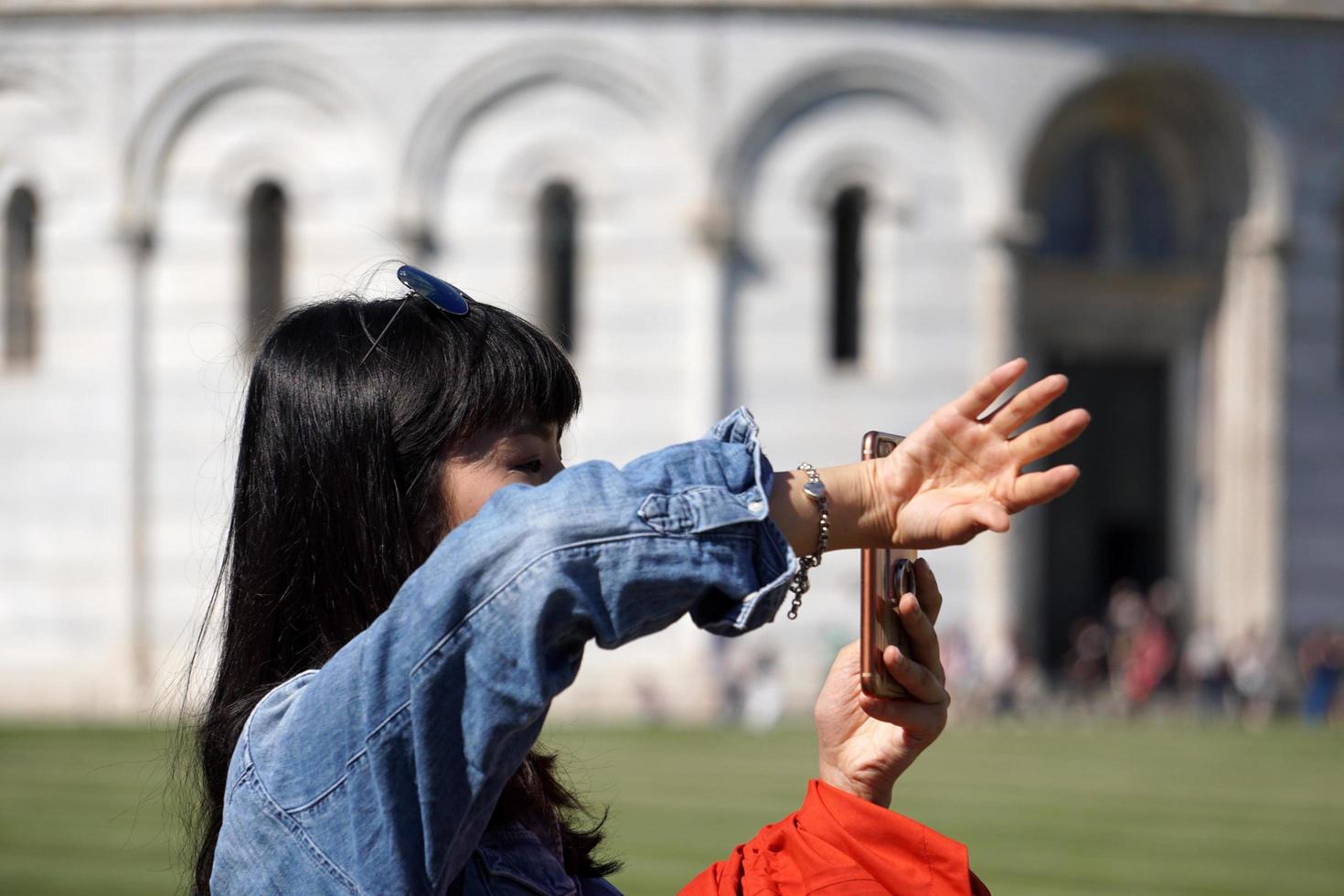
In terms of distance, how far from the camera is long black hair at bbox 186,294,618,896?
212 cm

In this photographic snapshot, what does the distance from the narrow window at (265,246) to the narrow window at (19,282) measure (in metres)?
3.82

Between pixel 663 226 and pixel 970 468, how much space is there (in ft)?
84.2

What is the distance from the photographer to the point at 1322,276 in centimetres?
2836

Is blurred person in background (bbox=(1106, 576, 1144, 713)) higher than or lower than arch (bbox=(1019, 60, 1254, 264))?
lower

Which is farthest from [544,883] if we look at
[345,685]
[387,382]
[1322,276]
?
[1322,276]

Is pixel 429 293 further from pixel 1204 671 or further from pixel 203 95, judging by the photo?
pixel 203 95

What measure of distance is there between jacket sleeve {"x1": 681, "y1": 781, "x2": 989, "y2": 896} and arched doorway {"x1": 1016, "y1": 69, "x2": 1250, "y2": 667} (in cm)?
2585

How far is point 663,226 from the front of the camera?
27359 mm

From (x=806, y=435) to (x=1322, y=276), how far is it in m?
8.72

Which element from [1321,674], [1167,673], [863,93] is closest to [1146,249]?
[863,93]

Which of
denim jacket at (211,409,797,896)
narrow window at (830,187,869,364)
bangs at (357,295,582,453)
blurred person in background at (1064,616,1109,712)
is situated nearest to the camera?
denim jacket at (211,409,797,896)

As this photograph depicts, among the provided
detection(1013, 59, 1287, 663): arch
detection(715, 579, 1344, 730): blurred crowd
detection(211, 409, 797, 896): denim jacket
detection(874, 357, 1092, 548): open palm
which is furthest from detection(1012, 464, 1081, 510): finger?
detection(1013, 59, 1287, 663): arch

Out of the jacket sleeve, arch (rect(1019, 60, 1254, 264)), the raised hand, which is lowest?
the jacket sleeve

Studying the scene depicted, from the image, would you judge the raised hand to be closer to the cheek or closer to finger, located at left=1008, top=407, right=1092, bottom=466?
finger, located at left=1008, top=407, right=1092, bottom=466
